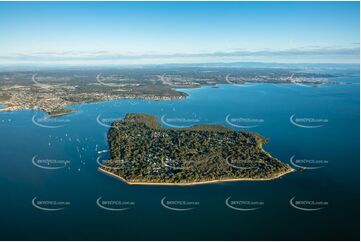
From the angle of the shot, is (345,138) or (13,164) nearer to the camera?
(13,164)

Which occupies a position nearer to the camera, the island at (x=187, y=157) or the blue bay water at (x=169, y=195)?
the blue bay water at (x=169, y=195)

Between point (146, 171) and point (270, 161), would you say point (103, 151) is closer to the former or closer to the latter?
point (146, 171)

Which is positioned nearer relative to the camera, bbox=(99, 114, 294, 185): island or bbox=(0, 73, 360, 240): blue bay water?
bbox=(0, 73, 360, 240): blue bay water

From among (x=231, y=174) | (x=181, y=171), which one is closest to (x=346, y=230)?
(x=231, y=174)

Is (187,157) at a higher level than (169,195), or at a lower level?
higher

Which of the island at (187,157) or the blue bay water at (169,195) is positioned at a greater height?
the island at (187,157)

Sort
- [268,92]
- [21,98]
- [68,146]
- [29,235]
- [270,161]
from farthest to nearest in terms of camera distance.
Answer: [268,92]
[21,98]
[68,146]
[270,161]
[29,235]

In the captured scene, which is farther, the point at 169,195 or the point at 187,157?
the point at 187,157

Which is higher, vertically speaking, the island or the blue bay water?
the island
